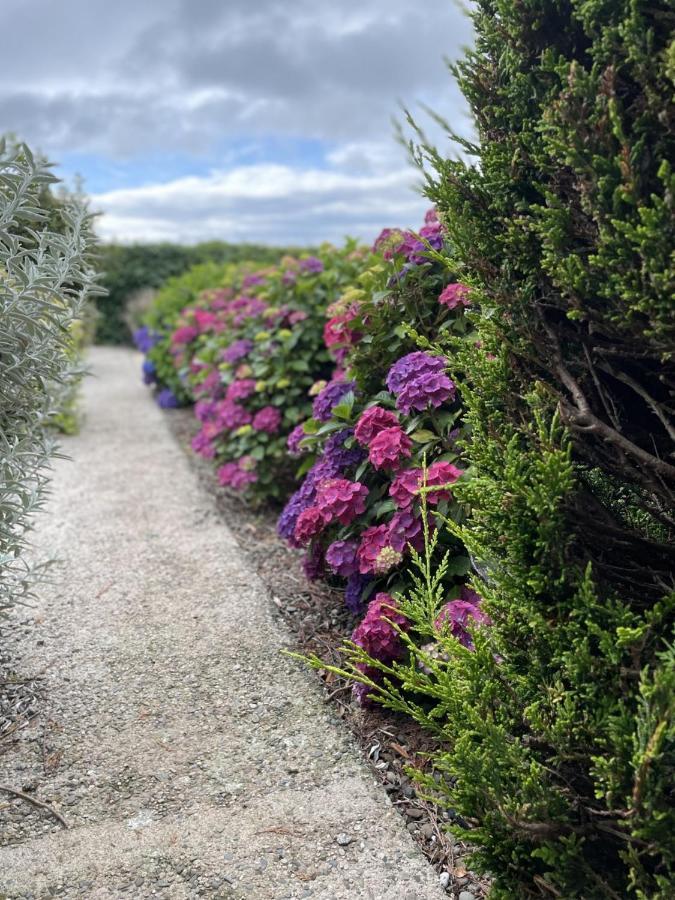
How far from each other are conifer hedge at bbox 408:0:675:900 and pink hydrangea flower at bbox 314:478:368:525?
4.34 ft

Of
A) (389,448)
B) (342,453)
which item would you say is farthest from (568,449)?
(342,453)

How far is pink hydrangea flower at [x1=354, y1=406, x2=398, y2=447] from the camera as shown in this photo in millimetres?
3487

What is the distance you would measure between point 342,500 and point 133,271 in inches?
703

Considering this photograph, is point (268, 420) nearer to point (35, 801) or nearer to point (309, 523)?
point (309, 523)

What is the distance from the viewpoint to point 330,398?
159 inches

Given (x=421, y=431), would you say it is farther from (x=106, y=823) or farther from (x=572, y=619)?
(x=106, y=823)

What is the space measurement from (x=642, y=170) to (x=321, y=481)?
2.20 meters

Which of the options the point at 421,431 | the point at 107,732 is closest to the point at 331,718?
the point at 107,732

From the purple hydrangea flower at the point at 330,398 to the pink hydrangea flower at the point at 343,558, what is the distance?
0.80m

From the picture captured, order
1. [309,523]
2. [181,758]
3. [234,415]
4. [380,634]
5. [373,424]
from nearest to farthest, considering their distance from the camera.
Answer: [181,758]
[380,634]
[373,424]
[309,523]
[234,415]

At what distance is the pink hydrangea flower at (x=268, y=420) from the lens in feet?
18.8

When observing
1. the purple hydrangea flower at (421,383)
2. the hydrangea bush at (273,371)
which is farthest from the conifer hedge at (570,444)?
the hydrangea bush at (273,371)

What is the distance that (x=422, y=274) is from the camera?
3.88 metres

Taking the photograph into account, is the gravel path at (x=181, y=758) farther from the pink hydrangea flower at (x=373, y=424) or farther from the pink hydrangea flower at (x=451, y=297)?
the pink hydrangea flower at (x=451, y=297)
